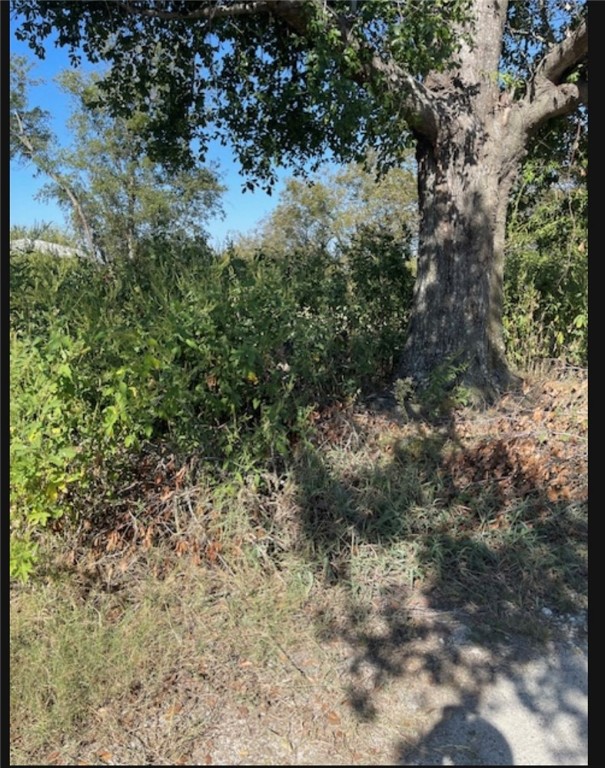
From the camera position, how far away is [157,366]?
2.60m

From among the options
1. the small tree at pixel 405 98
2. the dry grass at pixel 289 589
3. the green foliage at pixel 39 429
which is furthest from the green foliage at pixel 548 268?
the green foliage at pixel 39 429

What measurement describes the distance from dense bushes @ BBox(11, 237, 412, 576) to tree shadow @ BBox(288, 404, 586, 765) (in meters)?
0.51

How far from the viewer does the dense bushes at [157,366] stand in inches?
94.3

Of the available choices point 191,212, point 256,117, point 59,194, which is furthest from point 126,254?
point 59,194

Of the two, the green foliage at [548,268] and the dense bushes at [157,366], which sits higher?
the green foliage at [548,268]

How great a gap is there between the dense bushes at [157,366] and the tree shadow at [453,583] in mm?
514

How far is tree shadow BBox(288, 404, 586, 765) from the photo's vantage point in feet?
7.02

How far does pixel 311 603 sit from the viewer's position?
2.75m

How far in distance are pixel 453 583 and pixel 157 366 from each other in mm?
1901

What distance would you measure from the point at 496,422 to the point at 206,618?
2.66 m

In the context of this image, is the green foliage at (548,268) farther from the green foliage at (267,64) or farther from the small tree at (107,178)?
the small tree at (107,178)

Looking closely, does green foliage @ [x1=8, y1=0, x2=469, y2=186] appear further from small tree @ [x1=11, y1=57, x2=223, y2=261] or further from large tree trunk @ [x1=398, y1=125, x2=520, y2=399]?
small tree @ [x1=11, y1=57, x2=223, y2=261]

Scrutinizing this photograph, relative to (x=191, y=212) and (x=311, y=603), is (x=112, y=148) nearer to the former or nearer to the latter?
(x=191, y=212)

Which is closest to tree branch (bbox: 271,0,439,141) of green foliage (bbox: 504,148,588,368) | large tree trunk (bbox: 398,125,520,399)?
large tree trunk (bbox: 398,125,520,399)
